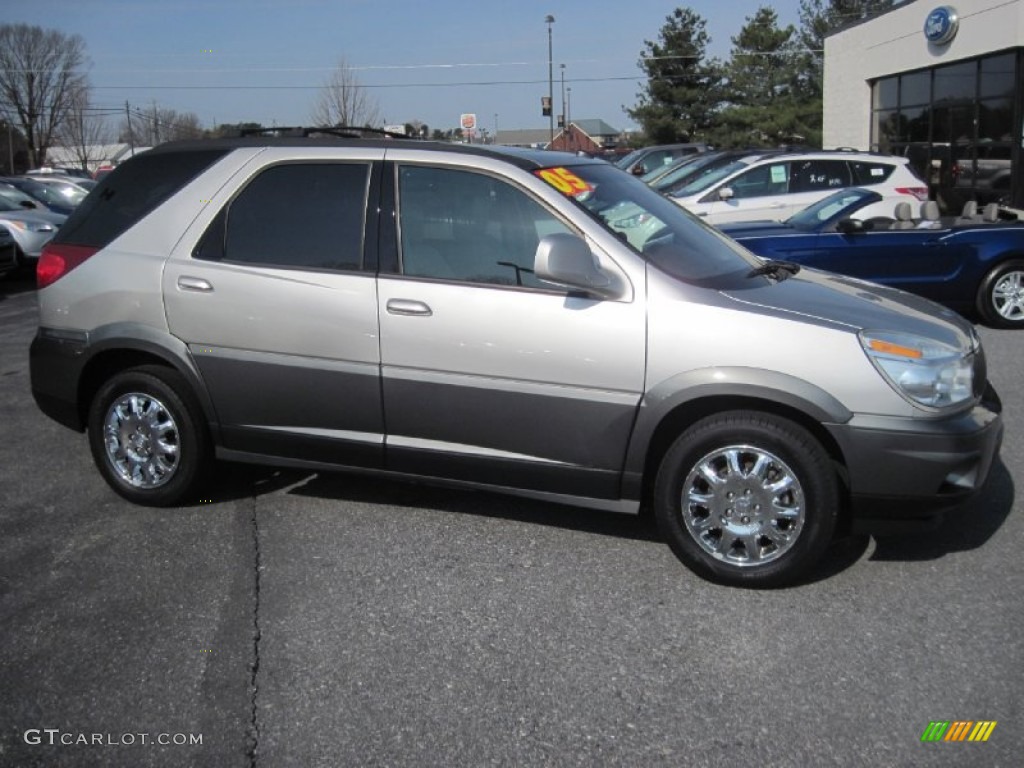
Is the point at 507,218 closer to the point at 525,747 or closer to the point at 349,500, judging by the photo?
the point at 349,500

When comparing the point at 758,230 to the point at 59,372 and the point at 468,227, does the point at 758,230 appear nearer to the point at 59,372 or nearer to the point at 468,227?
the point at 468,227

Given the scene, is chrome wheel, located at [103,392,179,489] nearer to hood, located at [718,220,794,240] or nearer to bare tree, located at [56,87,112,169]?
hood, located at [718,220,794,240]

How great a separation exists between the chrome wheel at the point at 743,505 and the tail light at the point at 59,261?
10.6 feet

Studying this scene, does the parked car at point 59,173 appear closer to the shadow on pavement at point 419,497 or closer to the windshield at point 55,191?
the windshield at point 55,191

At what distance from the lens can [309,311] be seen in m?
4.33

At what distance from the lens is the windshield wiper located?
4.46m

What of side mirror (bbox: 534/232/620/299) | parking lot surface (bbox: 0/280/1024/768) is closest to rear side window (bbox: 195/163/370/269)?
side mirror (bbox: 534/232/620/299)

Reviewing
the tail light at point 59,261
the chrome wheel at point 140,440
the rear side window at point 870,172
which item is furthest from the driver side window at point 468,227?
the rear side window at point 870,172

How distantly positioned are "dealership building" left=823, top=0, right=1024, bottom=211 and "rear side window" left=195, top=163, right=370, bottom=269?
1716 centimetres

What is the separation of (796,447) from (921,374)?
56 cm

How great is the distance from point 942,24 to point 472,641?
21.0 m

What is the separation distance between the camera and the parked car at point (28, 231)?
14.5 m

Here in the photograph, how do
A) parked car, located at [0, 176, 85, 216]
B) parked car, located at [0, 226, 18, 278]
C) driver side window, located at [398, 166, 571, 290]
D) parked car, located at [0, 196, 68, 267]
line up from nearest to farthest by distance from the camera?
1. driver side window, located at [398, 166, 571, 290]
2. parked car, located at [0, 226, 18, 278]
3. parked car, located at [0, 196, 68, 267]
4. parked car, located at [0, 176, 85, 216]

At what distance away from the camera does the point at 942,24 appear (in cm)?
2017
